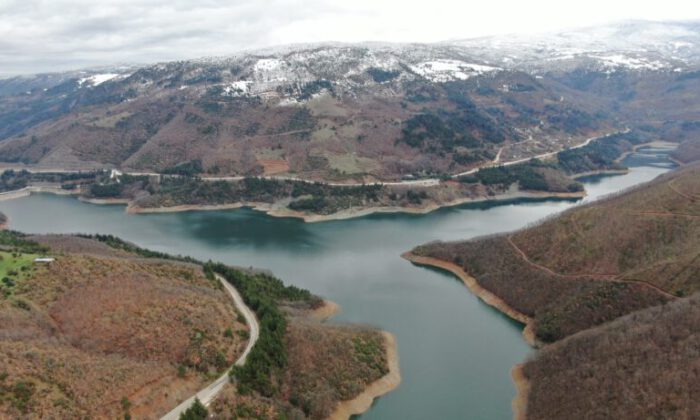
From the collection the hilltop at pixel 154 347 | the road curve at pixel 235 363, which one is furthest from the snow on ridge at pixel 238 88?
the road curve at pixel 235 363

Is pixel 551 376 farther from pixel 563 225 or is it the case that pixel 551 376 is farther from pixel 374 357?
pixel 563 225

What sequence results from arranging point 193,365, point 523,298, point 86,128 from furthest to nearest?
point 86,128
point 523,298
point 193,365

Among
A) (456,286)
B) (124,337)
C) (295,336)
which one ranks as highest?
(124,337)

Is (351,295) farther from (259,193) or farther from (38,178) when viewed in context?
(38,178)

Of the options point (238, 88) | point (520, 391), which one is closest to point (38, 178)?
point (238, 88)

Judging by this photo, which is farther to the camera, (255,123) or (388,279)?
(255,123)

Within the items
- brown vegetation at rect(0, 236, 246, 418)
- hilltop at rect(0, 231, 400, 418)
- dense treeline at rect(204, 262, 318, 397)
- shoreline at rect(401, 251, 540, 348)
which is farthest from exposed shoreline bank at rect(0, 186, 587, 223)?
brown vegetation at rect(0, 236, 246, 418)

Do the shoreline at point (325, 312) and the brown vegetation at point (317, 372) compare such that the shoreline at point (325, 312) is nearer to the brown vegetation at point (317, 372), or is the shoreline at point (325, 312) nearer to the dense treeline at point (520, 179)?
the brown vegetation at point (317, 372)

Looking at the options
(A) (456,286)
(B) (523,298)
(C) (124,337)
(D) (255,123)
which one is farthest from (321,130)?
(C) (124,337)

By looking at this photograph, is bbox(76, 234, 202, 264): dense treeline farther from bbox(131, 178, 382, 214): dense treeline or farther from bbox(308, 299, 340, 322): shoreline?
bbox(131, 178, 382, 214): dense treeline
